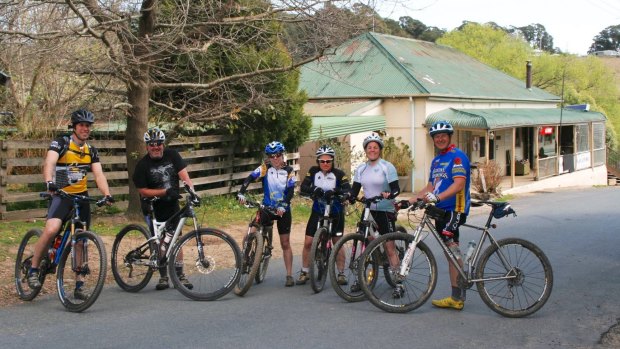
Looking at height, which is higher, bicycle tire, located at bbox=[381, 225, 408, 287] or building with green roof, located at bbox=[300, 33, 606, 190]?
building with green roof, located at bbox=[300, 33, 606, 190]

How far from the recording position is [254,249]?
796cm

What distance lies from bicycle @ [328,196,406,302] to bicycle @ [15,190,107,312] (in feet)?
7.88

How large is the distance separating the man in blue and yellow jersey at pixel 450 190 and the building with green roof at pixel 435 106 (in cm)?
1458

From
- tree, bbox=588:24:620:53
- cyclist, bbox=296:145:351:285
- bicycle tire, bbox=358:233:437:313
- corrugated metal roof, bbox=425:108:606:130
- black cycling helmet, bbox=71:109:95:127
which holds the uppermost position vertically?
tree, bbox=588:24:620:53

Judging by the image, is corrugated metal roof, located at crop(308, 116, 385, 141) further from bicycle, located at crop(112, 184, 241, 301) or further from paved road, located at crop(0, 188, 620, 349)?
paved road, located at crop(0, 188, 620, 349)

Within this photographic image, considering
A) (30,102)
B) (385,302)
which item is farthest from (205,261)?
(30,102)

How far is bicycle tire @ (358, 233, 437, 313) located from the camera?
22.9 feet

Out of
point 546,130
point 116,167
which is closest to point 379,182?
point 116,167

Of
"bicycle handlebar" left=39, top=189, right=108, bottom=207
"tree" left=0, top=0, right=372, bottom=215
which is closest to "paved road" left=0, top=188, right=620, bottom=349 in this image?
"bicycle handlebar" left=39, top=189, right=108, bottom=207

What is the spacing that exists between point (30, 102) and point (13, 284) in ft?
28.8

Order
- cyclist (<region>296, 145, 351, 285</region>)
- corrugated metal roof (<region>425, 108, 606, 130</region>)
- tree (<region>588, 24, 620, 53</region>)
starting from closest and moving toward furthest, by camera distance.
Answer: cyclist (<region>296, 145, 351, 285</region>)
corrugated metal roof (<region>425, 108, 606, 130</region>)
tree (<region>588, 24, 620, 53</region>)

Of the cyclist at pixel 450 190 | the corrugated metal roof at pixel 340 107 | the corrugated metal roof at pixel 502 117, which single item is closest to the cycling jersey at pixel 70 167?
the cyclist at pixel 450 190

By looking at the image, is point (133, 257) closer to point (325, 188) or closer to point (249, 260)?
point (249, 260)

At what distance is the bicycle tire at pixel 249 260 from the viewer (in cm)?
773
